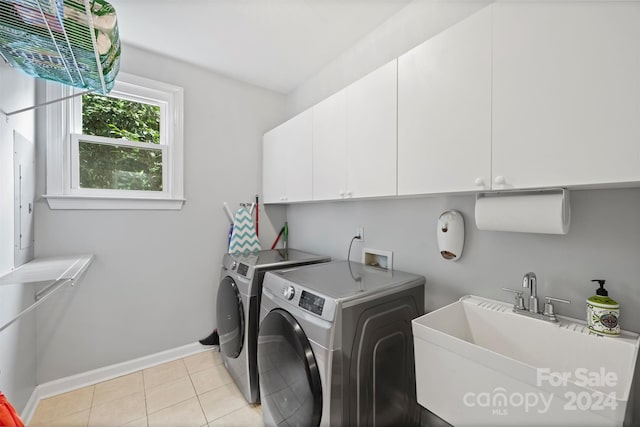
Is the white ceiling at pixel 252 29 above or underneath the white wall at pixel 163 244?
above

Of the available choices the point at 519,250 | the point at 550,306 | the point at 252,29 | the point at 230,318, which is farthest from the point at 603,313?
the point at 252,29

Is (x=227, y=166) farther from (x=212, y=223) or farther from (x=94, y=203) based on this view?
(x=94, y=203)

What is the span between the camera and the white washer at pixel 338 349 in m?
1.12

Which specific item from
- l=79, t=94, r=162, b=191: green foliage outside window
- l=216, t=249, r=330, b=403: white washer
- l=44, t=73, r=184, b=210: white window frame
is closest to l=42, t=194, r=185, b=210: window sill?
l=44, t=73, r=184, b=210: white window frame

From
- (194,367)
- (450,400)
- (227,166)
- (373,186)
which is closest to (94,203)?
(227,166)

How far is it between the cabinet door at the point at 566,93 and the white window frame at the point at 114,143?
2.34 metres

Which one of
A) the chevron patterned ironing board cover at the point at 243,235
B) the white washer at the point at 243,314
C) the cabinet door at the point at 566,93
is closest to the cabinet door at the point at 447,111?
the cabinet door at the point at 566,93

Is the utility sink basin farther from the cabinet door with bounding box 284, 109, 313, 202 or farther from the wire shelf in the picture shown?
the wire shelf

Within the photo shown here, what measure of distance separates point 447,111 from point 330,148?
82 cm

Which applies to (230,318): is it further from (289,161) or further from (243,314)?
(289,161)

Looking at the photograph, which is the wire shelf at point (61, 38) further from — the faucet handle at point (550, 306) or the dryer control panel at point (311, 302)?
the faucet handle at point (550, 306)

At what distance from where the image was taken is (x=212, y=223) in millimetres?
2484

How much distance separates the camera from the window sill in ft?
6.05

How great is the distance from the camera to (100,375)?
1.98 metres
